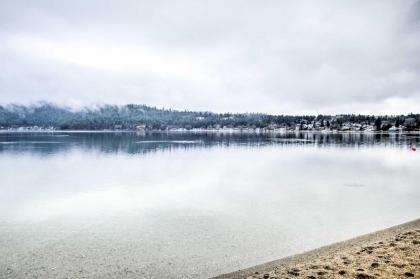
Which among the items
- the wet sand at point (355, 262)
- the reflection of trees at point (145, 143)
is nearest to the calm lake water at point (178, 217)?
the wet sand at point (355, 262)

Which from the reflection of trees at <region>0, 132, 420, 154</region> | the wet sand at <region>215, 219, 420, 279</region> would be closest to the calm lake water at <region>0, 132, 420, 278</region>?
the wet sand at <region>215, 219, 420, 279</region>

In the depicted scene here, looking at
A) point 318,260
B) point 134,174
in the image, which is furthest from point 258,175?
point 318,260

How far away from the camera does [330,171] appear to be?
38.8 meters

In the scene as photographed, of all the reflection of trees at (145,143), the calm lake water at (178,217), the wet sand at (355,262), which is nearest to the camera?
the wet sand at (355,262)

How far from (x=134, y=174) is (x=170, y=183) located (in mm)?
6690

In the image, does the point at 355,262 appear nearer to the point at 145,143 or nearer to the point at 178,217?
the point at 178,217

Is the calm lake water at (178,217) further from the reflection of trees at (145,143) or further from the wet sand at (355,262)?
the reflection of trees at (145,143)

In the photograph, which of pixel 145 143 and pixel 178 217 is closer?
pixel 178 217

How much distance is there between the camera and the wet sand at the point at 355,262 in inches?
416

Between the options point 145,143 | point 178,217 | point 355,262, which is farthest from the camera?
point 145,143

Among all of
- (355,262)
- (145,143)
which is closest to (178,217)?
(355,262)

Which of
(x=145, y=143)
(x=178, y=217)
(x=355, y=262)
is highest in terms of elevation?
(x=355, y=262)

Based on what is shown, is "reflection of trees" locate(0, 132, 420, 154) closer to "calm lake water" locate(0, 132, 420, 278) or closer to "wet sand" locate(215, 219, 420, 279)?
"calm lake water" locate(0, 132, 420, 278)

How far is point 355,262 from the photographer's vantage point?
38.3 feet
